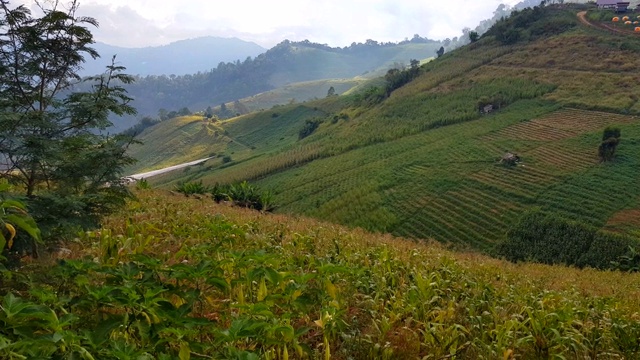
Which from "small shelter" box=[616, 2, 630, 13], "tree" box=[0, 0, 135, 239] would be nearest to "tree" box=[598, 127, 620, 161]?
"tree" box=[0, 0, 135, 239]

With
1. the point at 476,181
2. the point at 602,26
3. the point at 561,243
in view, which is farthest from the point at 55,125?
the point at 602,26

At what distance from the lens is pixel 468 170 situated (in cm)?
3706

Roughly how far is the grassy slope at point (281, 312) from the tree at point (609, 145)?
106 ft

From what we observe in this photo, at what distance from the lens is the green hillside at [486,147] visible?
1174 inches

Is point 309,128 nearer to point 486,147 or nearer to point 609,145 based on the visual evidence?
point 486,147

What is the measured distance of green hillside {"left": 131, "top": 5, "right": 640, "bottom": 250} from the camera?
2981 centimetres

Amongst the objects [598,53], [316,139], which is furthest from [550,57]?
[316,139]

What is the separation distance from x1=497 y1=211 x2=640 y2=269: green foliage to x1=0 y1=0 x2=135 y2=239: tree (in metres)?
21.6

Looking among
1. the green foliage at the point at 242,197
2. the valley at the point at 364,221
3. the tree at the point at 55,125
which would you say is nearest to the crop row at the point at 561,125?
the valley at the point at 364,221

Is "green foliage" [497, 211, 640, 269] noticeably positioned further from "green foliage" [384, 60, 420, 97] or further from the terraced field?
"green foliage" [384, 60, 420, 97]

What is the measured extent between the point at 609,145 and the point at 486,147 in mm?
10290

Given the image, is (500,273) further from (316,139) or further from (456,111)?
(316,139)

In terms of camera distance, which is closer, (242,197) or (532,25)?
(242,197)

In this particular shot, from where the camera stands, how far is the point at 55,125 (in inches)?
218
